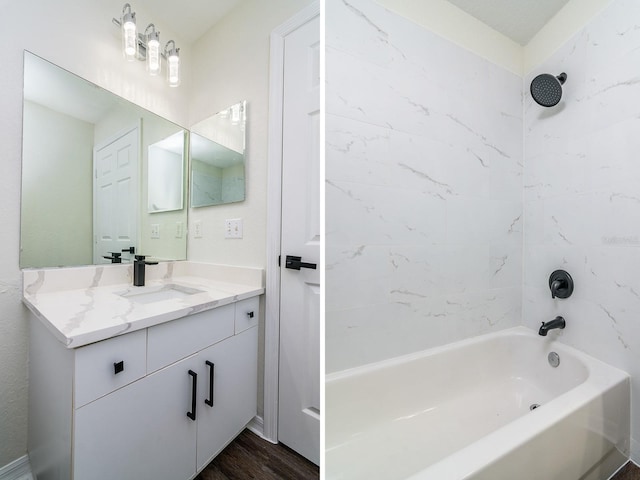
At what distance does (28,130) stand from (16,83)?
14 cm

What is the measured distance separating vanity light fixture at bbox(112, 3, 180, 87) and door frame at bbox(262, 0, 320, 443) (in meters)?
0.47

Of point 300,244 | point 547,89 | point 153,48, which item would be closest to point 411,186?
point 300,244

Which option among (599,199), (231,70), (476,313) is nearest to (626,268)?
(599,199)

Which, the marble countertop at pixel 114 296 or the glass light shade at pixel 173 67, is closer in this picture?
the marble countertop at pixel 114 296

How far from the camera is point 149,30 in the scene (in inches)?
44.0

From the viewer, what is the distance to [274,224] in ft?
3.19

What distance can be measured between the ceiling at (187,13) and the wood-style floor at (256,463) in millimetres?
1653

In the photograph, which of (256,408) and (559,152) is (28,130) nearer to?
(256,408)

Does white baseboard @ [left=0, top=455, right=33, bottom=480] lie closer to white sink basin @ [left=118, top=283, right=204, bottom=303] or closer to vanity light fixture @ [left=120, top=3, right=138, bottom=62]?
white sink basin @ [left=118, top=283, right=204, bottom=303]

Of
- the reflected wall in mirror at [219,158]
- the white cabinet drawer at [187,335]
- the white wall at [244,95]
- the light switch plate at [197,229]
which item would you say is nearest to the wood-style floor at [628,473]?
the white wall at [244,95]

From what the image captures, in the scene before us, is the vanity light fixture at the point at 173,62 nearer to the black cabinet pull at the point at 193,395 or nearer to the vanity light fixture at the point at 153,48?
the vanity light fixture at the point at 153,48

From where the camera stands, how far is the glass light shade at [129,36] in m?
1.00

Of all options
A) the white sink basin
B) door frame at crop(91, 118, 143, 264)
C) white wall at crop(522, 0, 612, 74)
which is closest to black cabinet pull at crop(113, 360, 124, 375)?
the white sink basin

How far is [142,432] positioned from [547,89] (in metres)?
1.61
